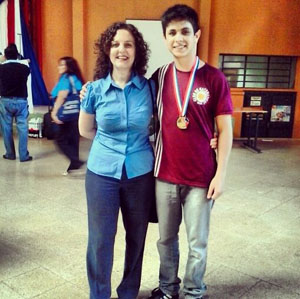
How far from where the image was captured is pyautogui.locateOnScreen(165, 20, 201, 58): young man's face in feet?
6.20

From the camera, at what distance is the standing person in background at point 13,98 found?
17.6ft

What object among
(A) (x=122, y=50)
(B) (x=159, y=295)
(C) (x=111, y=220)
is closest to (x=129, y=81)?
(A) (x=122, y=50)

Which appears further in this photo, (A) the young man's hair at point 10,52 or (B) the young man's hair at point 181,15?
(A) the young man's hair at point 10,52

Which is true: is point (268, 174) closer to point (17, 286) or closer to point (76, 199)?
point (76, 199)

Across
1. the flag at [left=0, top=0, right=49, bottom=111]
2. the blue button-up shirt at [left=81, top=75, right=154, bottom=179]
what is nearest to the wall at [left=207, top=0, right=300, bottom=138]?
the flag at [left=0, top=0, right=49, bottom=111]

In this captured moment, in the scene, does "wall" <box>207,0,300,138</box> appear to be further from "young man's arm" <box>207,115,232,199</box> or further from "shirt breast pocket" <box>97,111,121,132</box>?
"shirt breast pocket" <box>97,111,121,132</box>

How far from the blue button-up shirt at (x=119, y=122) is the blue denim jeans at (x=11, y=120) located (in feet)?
12.8

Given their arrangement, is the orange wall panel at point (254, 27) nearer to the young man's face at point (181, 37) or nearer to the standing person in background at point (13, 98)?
the standing person in background at point (13, 98)

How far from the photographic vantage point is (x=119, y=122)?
75.1 inches

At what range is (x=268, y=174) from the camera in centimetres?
539

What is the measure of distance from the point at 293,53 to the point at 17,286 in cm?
694

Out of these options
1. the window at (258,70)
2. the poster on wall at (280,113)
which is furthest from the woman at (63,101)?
the poster on wall at (280,113)

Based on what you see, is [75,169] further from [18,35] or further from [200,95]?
[18,35]

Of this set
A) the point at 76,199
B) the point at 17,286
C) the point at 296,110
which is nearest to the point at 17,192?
the point at 76,199
